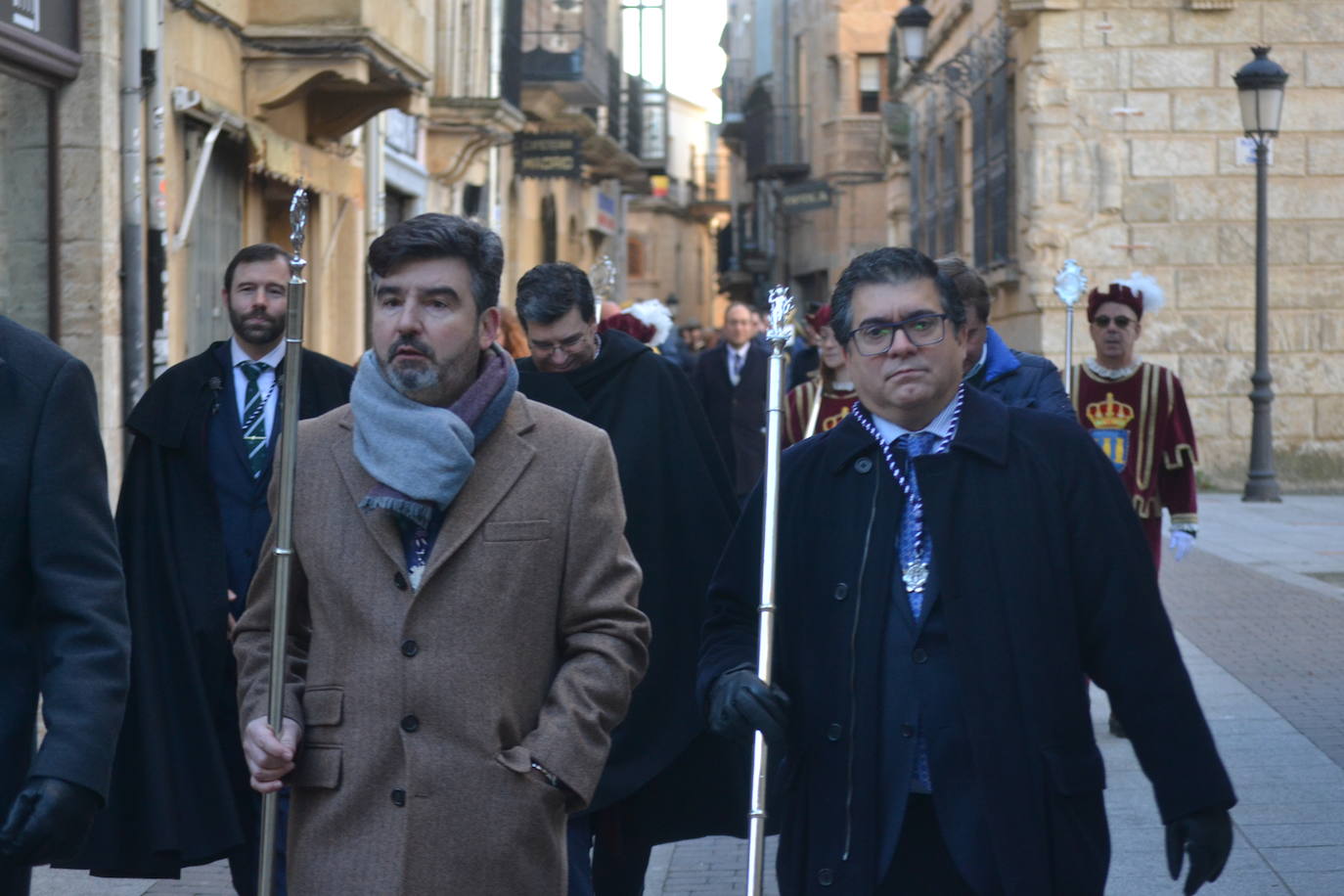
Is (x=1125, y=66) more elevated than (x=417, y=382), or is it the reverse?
(x=1125, y=66)

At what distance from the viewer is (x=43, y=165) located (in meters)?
11.5

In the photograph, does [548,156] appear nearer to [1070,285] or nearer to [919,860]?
[1070,285]

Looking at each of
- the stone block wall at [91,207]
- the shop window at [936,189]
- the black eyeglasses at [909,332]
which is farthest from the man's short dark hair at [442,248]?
the shop window at [936,189]

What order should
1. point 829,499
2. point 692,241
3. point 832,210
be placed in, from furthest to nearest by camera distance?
1. point 692,241
2. point 832,210
3. point 829,499

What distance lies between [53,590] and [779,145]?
51.4m

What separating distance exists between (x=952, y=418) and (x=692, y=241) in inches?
3393

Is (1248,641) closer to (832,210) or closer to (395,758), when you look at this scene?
(395,758)

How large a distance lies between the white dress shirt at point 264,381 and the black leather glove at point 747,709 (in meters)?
2.42

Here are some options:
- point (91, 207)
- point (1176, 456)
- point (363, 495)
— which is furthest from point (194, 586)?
point (91, 207)

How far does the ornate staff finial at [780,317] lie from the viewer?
4.10 m

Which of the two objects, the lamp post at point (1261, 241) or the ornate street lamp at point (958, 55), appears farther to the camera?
the ornate street lamp at point (958, 55)

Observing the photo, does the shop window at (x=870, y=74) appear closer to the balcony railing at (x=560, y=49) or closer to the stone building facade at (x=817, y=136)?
the stone building facade at (x=817, y=136)

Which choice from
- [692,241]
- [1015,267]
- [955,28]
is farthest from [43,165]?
[692,241]

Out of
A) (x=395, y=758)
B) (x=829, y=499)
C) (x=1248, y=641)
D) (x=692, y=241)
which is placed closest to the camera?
(x=395, y=758)
